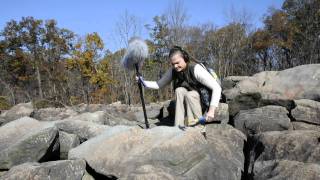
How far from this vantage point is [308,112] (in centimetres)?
785

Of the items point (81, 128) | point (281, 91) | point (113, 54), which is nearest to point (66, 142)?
point (81, 128)

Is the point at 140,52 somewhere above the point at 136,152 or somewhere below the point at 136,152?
above

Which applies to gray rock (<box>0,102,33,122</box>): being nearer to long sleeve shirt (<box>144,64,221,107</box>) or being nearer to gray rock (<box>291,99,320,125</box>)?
gray rock (<box>291,99,320,125</box>)

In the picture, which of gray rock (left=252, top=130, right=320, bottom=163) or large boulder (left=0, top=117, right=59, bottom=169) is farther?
large boulder (left=0, top=117, right=59, bottom=169)

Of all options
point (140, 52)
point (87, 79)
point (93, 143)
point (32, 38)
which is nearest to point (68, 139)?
point (93, 143)

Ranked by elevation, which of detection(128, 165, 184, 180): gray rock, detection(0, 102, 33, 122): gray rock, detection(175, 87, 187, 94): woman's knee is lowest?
detection(0, 102, 33, 122): gray rock

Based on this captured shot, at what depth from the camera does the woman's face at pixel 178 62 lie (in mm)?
4957

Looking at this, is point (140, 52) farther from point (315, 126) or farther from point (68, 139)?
point (315, 126)

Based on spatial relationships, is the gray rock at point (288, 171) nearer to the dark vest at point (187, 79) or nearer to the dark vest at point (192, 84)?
the dark vest at point (192, 84)

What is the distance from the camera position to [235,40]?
107 feet

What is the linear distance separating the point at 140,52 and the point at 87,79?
855 inches

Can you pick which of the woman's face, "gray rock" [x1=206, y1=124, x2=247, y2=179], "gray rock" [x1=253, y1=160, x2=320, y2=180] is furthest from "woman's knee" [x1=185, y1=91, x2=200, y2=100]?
"gray rock" [x1=253, y1=160, x2=320, y2=180]

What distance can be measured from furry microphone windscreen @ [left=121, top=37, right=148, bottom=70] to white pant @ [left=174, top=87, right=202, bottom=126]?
2.07 ft

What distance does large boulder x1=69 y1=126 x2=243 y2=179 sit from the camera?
4.20m
